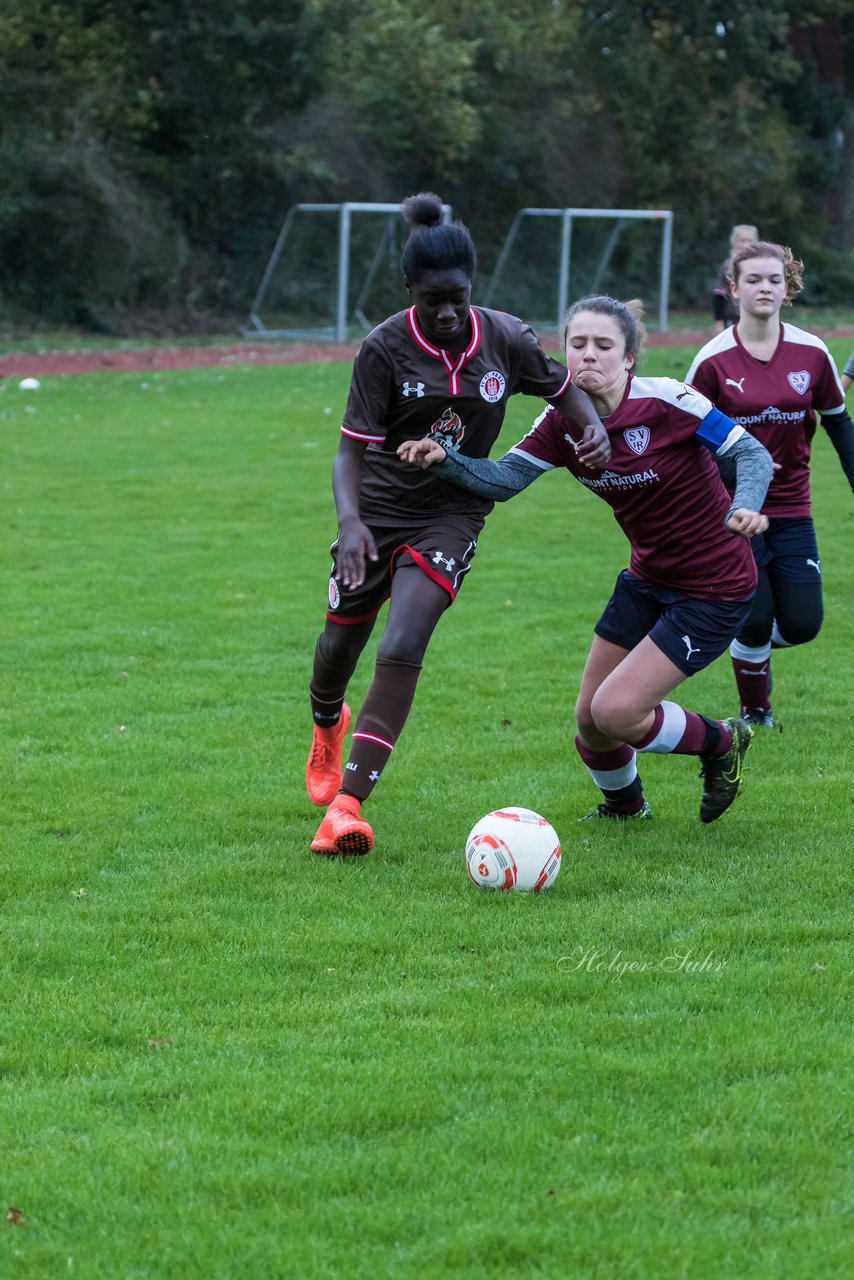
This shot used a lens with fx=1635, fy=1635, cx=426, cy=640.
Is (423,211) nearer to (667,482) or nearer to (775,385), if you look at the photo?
(667,482)

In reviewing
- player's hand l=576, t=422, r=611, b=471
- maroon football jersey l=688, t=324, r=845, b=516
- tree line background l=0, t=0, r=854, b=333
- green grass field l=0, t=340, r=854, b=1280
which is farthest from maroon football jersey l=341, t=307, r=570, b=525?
tree line background l=0, t=0, r=854, b=333

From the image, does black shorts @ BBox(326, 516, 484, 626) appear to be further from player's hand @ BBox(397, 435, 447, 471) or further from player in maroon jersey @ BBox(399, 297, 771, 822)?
player's hand @ BBox(397, 435, 447, 471)

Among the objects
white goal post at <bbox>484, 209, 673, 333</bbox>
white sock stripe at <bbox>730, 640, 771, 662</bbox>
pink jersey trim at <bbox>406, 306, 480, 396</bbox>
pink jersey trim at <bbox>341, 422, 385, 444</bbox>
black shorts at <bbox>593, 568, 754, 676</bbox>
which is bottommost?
white goal post at <bbox>484, 209, 673, 333</bbox>

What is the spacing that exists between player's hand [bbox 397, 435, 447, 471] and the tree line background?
27.1 m

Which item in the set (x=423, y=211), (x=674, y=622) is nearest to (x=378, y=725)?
(x=674, y=622)

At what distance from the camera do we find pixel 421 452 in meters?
5.24

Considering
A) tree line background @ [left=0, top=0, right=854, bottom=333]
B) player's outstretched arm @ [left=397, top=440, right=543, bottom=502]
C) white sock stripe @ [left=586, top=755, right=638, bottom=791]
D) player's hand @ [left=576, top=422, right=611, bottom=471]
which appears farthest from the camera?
tree line background @ [left=0, top=0, right=854, bottom=333]

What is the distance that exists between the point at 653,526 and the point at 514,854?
1.29 m

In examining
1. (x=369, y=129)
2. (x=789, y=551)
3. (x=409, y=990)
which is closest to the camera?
(x=409, y=990)

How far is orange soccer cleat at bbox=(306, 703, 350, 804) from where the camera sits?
6.27 meters

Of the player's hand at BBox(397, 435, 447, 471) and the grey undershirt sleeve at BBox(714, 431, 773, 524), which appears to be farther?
the grey undershirt sleeve at BBox(714, 431, 773, 524)

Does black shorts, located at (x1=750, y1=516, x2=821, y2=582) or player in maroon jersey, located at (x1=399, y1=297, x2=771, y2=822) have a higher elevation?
player in maroon jersey, located at (x1=399, y1=297, x2=771, y2=822)

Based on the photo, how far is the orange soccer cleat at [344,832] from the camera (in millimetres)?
5555

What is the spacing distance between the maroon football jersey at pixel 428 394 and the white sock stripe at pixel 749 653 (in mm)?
2023
